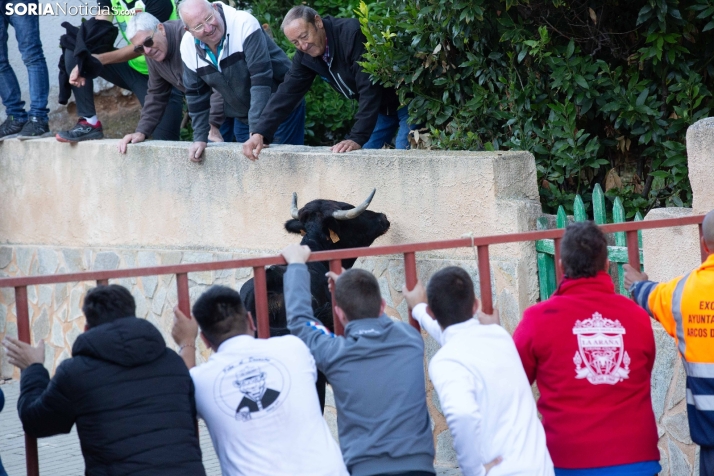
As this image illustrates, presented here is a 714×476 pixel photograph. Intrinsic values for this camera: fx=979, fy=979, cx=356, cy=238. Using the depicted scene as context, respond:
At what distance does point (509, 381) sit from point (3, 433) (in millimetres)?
5454

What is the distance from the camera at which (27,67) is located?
28.5ft

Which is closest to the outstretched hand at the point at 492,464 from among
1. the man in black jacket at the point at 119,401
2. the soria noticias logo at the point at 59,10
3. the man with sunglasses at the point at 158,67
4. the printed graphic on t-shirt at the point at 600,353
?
the printed graphic on t-shirt at the point at 600,353

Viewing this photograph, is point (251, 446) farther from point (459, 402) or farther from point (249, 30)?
point (249, 30)

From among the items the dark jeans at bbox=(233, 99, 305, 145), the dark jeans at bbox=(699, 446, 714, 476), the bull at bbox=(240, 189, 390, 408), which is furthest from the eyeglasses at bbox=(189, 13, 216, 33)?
the dark jeans at bbox=(699, 446, 714, 476)

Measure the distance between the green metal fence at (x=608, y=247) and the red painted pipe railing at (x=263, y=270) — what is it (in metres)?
1.38

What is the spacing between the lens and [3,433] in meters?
7.60

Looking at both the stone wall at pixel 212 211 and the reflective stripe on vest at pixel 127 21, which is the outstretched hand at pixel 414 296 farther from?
the reflective stripe on vest at pixel 127 21

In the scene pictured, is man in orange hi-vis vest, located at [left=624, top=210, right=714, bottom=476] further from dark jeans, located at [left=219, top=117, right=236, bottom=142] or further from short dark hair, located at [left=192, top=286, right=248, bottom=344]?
dark jeans, located at [left=219, top=117, right=236, bottom=142]

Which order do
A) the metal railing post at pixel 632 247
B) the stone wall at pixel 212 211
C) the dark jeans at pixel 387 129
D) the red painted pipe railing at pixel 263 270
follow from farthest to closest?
the dark jeans at pixel 387 129
the stone wall at pixel 212 211
the metal railing post at pixel 632 247
the red painted pipe railing at pixel 263 270

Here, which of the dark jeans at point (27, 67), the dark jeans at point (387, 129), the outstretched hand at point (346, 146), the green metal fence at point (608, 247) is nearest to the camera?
the green metal fence at point (608, 247)

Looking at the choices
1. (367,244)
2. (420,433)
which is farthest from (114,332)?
(367,244)

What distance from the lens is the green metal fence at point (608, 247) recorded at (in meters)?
5.54

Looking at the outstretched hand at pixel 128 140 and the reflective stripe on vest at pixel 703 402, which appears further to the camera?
the outstretched hand at pixel 128 140

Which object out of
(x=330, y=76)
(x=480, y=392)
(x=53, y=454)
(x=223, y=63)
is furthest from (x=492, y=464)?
(x=223, y=63)
